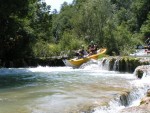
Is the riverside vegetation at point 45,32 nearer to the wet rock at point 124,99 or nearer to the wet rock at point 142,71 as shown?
the wet rock at point 142,71

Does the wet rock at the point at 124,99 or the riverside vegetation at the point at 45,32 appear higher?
the riverside vegetation at the point at 45,32

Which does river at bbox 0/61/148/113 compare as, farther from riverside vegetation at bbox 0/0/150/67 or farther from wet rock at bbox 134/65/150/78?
riverside vegetation at bbox 0/0/150/67

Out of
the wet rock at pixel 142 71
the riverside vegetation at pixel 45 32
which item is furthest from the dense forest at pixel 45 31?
the wet rock at pixel 142 71

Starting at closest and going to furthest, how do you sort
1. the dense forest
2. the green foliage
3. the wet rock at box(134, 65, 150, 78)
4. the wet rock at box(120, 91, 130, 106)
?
the wet rock at box(120, 91, 130, 106), the wet rock at box(134, 65, 150, 78), the dense forest, the green foliage

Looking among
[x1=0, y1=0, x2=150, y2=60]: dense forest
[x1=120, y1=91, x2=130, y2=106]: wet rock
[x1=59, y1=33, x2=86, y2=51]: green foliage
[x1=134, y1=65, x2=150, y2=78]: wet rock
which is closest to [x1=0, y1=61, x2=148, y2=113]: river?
[x1=120, y1=91, x2=130, y2=106]: wet rock

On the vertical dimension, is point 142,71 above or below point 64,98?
above

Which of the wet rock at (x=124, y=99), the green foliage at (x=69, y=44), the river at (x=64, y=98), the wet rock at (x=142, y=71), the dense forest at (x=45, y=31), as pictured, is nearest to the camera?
the river at (x=64, y=98)

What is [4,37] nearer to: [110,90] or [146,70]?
[146,70]

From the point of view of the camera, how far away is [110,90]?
1318 centimetres

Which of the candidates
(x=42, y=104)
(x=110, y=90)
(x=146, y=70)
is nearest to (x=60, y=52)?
(x=146, y=70)

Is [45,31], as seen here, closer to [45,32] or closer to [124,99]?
[45,32]

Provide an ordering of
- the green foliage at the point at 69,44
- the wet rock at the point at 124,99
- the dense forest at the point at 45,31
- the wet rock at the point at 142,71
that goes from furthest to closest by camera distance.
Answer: the green foliage at the point at 69,44 → the dense forest at the point at 45,31 → the wet rock at the point at 142,71 → the wet rock at the point at 124,99

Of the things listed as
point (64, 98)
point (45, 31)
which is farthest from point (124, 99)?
point (45, 31)

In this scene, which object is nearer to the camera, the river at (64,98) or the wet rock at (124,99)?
the river at (64,98)
